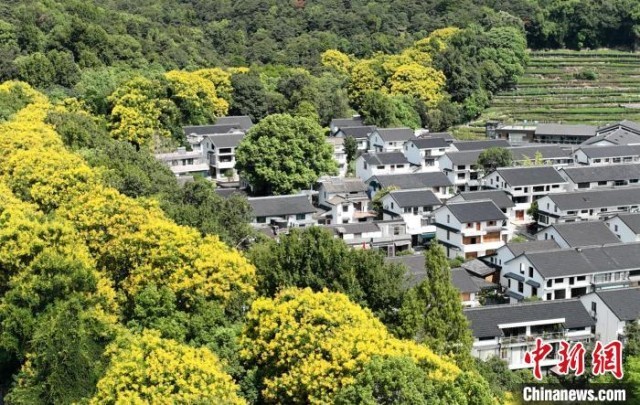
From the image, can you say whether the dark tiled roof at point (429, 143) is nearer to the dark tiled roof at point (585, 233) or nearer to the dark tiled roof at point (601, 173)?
the dark tiled roof at point (601, 173)

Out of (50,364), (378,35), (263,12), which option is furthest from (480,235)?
(263,12)

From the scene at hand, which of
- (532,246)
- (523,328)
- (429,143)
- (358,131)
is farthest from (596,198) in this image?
(358,131)

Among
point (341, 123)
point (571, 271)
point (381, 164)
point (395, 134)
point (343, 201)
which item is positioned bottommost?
point (571, 271)

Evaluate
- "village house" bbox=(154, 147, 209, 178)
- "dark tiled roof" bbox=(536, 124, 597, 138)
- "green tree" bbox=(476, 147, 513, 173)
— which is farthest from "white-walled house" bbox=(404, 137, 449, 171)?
"village house" bbox=(154, 147, 209, 178)

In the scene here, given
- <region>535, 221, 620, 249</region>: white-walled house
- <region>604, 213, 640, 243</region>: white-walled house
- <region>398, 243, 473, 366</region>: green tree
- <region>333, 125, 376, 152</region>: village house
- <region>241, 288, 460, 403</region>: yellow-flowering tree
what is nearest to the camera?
<region>241, 288, 460, 403</region>: yellow-flowering tree

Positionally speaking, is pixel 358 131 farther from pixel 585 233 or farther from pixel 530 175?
pixel 585 233

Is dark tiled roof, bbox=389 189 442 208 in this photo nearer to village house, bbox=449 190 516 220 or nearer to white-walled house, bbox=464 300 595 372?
village house, bbox=449 190 516 220

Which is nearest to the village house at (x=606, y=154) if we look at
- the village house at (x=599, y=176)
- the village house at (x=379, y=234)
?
the village house at (x=599, y=176)
